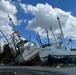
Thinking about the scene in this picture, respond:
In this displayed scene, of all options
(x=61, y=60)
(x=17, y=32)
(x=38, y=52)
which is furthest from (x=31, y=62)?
(x=17, y=32)

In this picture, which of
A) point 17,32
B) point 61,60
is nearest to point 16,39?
point 17,32

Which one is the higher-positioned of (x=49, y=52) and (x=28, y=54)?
(x=49, y=52)

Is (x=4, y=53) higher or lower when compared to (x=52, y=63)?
higher

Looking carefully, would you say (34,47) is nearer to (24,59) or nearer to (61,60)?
(24,59)

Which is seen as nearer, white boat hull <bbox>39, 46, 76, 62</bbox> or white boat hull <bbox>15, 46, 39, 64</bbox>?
white boat hull <bbox>15, 46, 39, 64</bbox>

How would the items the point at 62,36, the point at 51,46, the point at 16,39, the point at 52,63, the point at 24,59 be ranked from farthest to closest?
1. the point at 62,36
2. the point at 16,39
3. the point at 51,46
4. the point at 24,59
5. the point at 52,63

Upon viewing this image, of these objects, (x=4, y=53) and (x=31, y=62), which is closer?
(x=31, y=62)

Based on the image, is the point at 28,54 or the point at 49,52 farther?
the point at 49,52

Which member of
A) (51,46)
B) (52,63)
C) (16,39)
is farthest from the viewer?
(16,39)

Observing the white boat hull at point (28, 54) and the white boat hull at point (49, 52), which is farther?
the white boat hull at point (49, 52)

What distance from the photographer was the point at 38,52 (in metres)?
92.0

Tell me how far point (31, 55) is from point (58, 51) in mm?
9931

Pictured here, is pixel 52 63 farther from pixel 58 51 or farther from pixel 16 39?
pixel 16 39

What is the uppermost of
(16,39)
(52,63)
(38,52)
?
(16,39)
